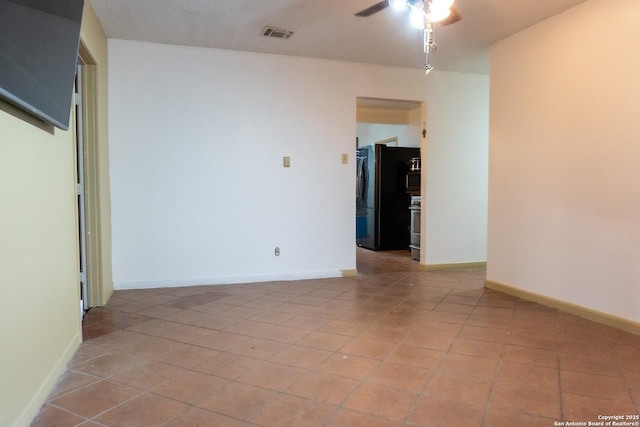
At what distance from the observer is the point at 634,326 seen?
8.59ft

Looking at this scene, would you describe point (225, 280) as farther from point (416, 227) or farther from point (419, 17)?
point (419, 17)

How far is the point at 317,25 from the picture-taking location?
342cm

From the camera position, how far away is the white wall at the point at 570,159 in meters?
2.68

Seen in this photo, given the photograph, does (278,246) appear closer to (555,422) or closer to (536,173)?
(536,173)

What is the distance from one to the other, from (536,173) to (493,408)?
7.83ft

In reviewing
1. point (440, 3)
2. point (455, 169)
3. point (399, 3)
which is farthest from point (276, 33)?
point (455, 169)

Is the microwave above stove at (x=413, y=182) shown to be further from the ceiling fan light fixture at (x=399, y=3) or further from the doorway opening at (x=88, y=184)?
the doorway opening at (x=88, y=184)

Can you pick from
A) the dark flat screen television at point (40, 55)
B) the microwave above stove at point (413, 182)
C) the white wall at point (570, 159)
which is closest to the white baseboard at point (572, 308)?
the white wall at point (570, 159)

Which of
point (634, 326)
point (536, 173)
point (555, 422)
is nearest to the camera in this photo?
point (555, 422)

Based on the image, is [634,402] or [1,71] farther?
[634,402]

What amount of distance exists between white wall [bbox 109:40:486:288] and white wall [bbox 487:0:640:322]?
1484 millimetres

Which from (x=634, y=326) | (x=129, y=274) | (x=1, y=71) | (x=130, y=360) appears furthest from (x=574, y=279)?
(x=129, y=274)

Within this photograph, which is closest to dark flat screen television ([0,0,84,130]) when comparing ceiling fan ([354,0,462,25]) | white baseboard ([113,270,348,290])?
ceiling fan ([354,0,462,25])

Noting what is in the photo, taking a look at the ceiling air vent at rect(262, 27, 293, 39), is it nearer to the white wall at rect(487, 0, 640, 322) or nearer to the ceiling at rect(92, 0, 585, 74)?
the ceiling at rect(92, 0, 585, 74)
